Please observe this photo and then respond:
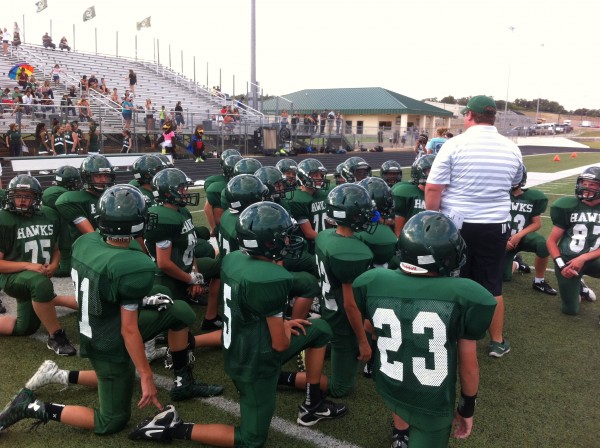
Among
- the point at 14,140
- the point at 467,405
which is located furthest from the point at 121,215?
the point at 14,140

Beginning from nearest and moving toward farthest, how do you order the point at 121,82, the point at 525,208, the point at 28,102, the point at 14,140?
the point at 525,208 < the point at 14,140 < the point at 28,102 < the point at 121,82

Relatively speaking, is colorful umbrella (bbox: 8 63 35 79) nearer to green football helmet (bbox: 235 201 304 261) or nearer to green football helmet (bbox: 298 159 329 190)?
green football helmet (bbox: 298 159 329 190)

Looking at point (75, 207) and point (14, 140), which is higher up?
point (14, 140)

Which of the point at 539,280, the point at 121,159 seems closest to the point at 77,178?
the point at 539,280

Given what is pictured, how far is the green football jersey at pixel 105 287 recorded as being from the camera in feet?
9.45

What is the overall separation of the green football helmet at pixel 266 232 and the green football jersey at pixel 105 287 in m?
0.60

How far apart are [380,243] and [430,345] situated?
54.8 inches

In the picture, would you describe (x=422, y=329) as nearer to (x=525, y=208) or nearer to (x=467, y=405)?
(x=467, y=405)

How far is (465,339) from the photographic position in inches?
96.6

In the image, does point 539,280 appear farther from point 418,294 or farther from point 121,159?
point 121,159

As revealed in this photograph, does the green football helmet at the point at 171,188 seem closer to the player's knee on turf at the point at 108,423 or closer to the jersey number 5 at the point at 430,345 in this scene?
the player's knee on turf at the point at 108,423

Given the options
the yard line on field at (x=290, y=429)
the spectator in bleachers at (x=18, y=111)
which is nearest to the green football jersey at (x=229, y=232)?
the yard line on field at (x=290, y=429)

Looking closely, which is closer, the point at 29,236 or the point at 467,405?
the point at 467,405

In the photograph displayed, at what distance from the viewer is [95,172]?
5.26 metres
